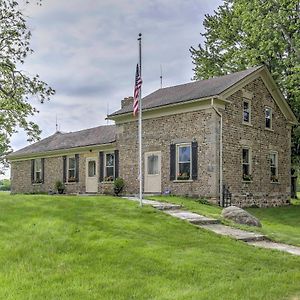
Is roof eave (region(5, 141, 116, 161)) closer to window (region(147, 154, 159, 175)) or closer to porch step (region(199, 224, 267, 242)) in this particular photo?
window (region(147, 154, 159, 175))

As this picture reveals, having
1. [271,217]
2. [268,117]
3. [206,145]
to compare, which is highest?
[268,117]

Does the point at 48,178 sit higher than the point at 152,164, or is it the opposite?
the point at 152,164

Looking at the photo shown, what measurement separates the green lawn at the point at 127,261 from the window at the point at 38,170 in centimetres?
1930

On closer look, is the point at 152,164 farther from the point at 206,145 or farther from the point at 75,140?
the point at 75,140

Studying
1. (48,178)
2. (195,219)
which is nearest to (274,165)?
(195,219)

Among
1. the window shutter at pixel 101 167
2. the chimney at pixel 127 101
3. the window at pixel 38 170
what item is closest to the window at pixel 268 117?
the chimney at pixel 127 101

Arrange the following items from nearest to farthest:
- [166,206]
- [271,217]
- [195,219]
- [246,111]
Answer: [195,219], [166,206], [271,217], [246,111]

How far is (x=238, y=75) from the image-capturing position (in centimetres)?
2214

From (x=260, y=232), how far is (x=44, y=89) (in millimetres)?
11792

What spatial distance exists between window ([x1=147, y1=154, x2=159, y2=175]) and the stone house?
0.17 ft

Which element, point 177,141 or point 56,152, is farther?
point 56,152

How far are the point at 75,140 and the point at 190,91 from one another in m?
10.5

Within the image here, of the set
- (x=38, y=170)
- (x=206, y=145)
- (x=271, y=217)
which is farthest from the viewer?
(x=38, y=170)

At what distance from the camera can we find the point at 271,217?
18688 millimetres
